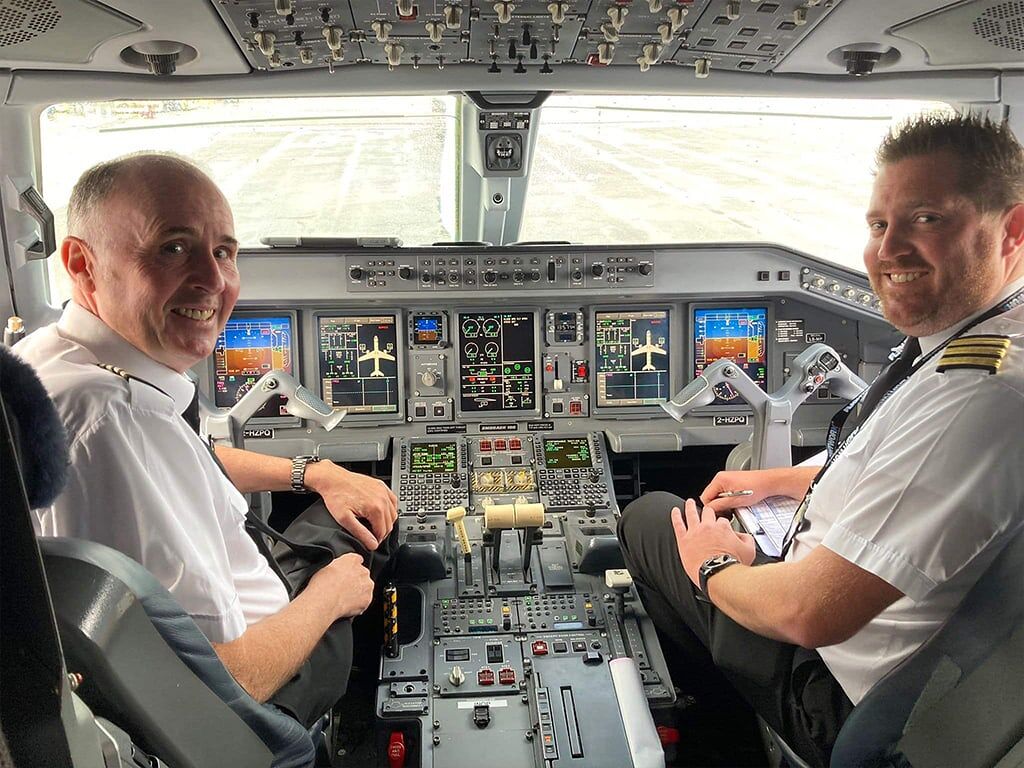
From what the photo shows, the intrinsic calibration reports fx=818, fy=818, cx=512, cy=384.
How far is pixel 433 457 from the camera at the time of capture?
330 cm

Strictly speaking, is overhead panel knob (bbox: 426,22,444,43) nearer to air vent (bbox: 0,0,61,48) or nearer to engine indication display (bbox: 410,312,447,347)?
air vent (bbox: 0,0,61,48)

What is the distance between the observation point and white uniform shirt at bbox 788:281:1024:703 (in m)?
1.16

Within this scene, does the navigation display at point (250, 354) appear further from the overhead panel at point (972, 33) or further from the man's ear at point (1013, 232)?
the man's ear at point (1013, 232)

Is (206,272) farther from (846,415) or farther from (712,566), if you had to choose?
(846,415)

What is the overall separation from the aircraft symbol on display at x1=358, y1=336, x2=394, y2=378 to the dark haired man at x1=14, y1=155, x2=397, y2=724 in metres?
1.64

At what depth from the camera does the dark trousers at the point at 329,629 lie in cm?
154

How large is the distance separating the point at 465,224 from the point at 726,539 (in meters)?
2.24

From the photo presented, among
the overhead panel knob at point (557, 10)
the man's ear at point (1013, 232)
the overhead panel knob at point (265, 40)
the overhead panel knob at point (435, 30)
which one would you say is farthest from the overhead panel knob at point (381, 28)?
the man's ear at point (1013, 232)

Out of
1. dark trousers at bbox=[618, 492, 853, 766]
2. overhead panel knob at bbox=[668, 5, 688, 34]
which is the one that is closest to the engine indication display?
dark trousers at bbox=[618, 492, 853, 766]

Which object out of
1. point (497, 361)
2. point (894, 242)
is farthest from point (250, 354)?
point (894, 242)

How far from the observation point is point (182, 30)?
213 centimetres

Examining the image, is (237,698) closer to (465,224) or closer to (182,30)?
(182,30)

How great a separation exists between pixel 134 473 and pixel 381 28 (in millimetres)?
1486

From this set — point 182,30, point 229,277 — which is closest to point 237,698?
point 229,277
